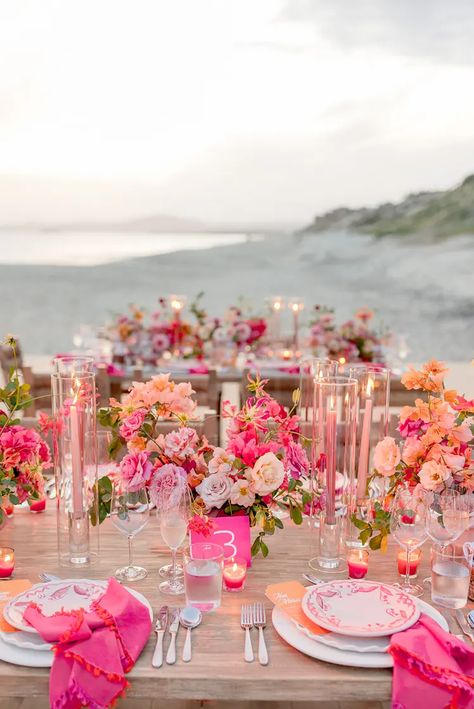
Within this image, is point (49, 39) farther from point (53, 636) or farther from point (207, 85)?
point (53, 636)

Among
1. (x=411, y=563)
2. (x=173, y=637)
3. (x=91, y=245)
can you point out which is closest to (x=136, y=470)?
(x=173, y=637)

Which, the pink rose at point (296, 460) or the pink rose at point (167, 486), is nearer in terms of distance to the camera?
the pink rose at point (167, 486)

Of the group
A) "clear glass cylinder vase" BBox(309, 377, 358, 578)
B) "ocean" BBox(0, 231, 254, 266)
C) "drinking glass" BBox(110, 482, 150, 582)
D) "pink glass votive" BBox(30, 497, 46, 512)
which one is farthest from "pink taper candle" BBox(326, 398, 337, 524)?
"ocean" BBox(0, 231, 254, 266)

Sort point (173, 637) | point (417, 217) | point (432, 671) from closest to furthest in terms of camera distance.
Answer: point (432, 671) → point (173, 637) → point (417, 217)

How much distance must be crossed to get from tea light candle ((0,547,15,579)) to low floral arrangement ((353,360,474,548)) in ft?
2.18

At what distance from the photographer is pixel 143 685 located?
3.71 feet

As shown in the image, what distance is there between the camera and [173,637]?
4.03ft

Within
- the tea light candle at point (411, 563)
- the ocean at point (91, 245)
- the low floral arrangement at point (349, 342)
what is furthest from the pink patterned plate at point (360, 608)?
the ocean at point (91, 245)

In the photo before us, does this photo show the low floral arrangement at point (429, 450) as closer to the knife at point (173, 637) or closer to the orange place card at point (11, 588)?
the knife at point (173, 637)

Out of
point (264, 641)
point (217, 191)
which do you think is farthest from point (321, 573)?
point (217, 191)

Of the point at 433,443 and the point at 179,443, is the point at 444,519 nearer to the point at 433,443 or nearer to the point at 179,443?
the point at 433,443

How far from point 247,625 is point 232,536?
0.25 m

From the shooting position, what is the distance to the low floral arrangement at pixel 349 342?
4.20 metres

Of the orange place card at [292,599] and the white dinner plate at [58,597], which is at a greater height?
the white dinner plate at [58,597]
